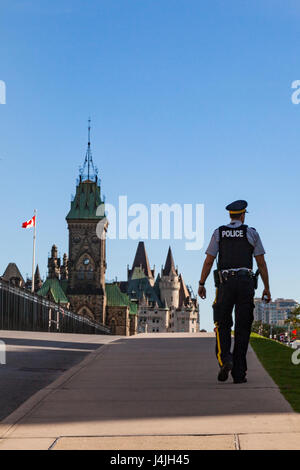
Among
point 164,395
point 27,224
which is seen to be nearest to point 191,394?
point 164,395

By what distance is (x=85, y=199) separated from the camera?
151375 millimetres

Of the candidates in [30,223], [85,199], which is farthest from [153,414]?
[85,199]

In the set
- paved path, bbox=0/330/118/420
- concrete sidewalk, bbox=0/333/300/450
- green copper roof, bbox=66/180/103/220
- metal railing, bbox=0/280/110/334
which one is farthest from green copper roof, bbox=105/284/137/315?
concrete sidewalk, bbox=0/333/300/450

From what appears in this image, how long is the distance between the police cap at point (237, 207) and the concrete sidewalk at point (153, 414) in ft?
6.69

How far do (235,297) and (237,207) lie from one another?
1.09m

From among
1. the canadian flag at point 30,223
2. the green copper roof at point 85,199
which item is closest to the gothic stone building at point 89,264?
the green copper roof at point 85,199

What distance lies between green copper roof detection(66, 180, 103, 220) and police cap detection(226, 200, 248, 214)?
140667 mm

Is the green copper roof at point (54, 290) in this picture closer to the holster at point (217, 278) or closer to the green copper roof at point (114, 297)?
the green copper roof at point (114, 297)

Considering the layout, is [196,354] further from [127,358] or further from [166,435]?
[166,435]

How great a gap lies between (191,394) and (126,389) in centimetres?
89

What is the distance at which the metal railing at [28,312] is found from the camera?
126 feet
